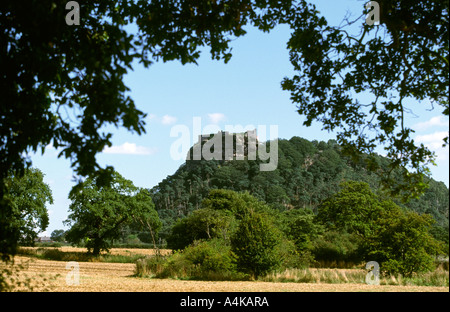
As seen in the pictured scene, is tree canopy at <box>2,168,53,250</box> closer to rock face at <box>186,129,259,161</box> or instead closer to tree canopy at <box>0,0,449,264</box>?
tree canopy at <box>0,0,449,264</box>

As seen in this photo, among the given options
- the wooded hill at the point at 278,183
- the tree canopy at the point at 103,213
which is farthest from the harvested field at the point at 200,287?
the wooded hill at the point at 278,183

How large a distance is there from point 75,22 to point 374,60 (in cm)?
555

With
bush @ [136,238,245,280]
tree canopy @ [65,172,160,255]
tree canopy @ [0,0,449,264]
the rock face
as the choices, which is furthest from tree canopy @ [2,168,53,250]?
the rock face

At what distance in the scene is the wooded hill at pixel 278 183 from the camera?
256 ft

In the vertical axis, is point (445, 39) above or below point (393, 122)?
above

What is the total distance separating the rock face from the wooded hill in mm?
2246

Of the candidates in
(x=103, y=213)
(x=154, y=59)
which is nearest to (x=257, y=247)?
(x=154, y=59)

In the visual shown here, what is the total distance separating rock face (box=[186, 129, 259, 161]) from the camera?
95.1 meters

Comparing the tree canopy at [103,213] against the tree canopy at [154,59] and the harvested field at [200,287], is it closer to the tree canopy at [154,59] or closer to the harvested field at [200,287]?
the harvested field at [200,287]

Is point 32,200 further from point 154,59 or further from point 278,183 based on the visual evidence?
point 278,183
